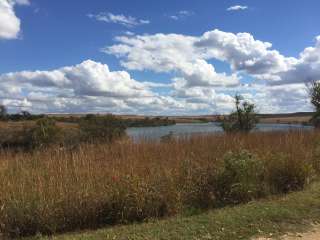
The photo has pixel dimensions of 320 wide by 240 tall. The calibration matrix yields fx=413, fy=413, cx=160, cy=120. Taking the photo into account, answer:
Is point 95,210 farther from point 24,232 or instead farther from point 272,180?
point 272,180

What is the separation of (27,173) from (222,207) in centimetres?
368

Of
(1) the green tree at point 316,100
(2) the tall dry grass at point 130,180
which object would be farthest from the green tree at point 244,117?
(2) the tall dry grass at point 130,180

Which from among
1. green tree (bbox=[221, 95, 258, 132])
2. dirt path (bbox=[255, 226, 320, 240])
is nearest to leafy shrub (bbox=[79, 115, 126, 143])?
green tree (bbox=[221, 95, 258, 132])

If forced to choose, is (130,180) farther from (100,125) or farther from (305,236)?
(100,125)

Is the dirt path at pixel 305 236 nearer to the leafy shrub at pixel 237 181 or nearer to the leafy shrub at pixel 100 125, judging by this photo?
the leafy shrub at pixel 237 181

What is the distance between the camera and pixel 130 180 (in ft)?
23.7

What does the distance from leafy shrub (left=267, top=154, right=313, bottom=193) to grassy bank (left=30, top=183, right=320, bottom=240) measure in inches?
57.9

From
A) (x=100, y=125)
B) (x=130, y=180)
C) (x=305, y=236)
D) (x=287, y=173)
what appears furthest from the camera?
(x=100, y=125)

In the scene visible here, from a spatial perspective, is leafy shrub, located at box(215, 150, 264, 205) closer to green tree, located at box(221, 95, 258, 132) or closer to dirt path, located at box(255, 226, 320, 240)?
dirt path, located at box(255, 226, 320, 240)

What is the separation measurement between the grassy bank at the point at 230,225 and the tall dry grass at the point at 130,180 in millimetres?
474

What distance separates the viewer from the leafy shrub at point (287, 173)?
9.11m

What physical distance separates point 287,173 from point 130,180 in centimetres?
393

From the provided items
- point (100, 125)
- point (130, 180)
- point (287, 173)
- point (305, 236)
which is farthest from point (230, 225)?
point (100, 125)

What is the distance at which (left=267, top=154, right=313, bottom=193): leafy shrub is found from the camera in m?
9.11
